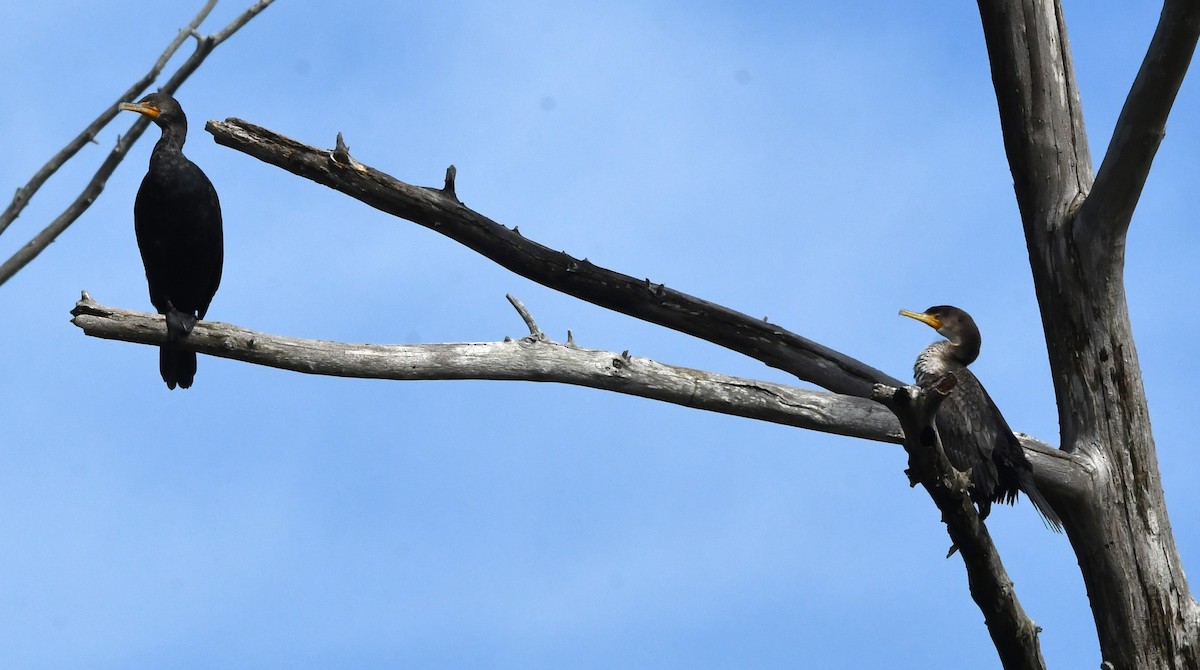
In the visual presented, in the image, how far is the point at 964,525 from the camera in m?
3.71

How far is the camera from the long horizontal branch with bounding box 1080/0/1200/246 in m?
4.61

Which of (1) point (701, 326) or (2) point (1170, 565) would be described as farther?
(1) point (701, 326)

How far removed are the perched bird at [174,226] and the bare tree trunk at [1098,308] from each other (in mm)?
4554

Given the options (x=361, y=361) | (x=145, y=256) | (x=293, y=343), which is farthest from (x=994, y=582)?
(x=145, y=256)

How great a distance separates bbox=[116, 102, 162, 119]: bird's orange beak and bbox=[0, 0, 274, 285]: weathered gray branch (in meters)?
0.10

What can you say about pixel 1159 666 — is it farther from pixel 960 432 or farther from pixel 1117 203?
pixel 1117 203

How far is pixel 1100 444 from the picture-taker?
514 cm

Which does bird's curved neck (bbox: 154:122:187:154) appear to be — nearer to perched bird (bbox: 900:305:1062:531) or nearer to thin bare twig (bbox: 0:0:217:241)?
thin bare twig (bbox: 0:0:217:241)

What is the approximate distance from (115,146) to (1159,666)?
635 centimetres

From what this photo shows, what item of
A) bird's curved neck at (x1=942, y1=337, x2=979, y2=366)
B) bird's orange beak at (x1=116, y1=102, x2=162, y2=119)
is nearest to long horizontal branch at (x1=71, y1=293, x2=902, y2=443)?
bird's curved neck at (x1=942, y1=337, x2=979, y2=366)

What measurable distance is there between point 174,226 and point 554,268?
2.72 meters

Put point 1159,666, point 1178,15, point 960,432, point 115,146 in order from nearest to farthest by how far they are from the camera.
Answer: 1. point 1178,15
2. point 1159,666
3. point 960,432
4. point 115,146

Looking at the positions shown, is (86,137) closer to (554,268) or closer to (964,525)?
(554,268)

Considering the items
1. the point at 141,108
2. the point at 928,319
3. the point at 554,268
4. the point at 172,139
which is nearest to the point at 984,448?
the point at 928,319
